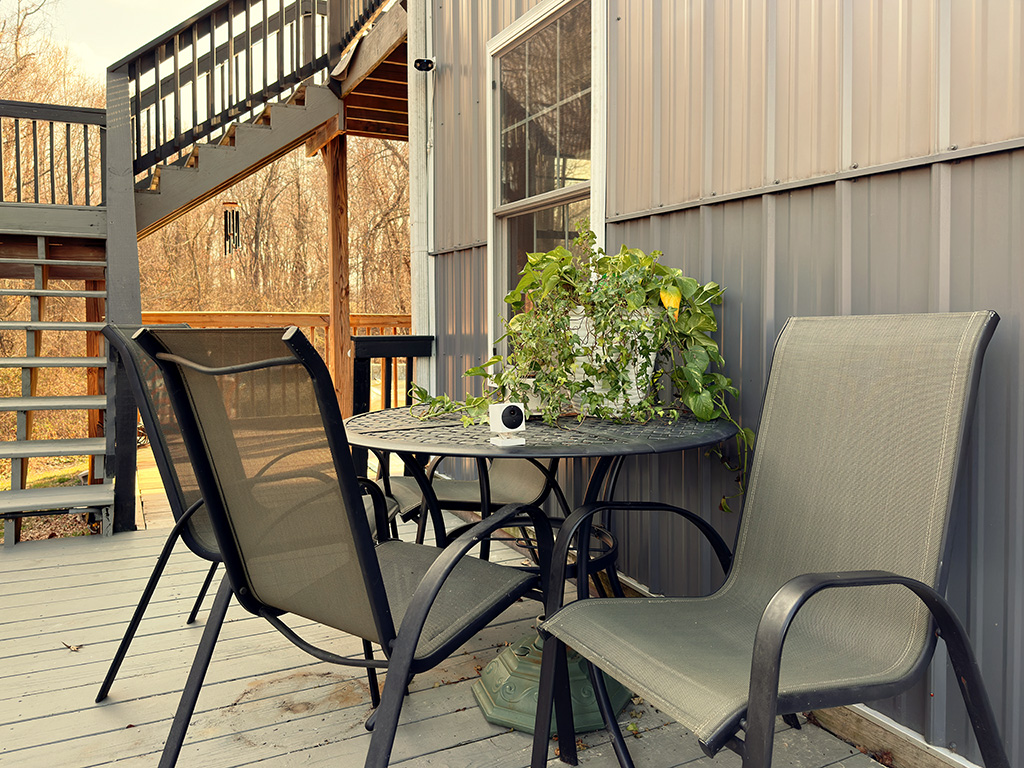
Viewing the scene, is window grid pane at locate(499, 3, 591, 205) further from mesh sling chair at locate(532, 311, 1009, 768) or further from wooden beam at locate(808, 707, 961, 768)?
wooden beam at locate(808, 707, 961, 768)

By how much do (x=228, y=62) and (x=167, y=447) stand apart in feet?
15.9

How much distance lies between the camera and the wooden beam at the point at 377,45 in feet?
15.8

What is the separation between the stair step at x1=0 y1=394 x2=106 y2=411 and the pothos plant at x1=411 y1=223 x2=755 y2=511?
2.85m

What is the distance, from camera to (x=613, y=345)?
2.05 m

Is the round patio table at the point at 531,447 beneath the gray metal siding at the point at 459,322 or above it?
beneath

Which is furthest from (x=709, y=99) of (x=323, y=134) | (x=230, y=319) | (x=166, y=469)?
(x=230, y=319)

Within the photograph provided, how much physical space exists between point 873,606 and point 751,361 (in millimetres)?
876

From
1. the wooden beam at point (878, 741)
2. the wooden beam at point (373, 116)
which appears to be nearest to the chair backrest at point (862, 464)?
the wooden beam at point (878, 741)

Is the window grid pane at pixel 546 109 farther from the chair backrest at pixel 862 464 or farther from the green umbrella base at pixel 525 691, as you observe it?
the green umbrella base at pixel 525 691

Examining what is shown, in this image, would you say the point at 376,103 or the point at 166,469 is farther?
the point at 376,103

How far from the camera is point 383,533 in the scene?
1.93m

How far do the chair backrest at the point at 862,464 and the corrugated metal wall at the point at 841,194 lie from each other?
20 cm

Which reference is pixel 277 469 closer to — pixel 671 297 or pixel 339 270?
pixel 671 297

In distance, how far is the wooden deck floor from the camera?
177 cm
